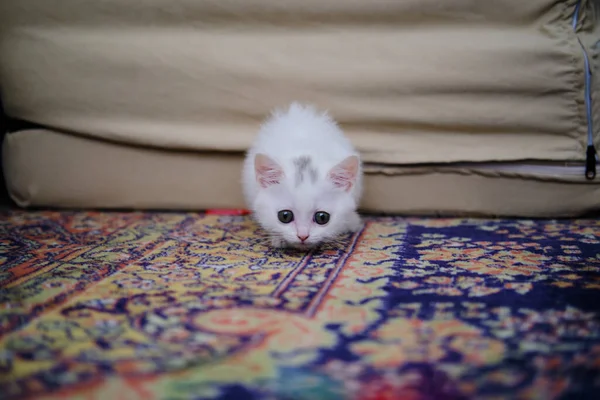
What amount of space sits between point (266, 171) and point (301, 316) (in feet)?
1.90

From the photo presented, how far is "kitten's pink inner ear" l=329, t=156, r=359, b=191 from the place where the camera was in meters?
1.55

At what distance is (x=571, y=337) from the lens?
98 cm

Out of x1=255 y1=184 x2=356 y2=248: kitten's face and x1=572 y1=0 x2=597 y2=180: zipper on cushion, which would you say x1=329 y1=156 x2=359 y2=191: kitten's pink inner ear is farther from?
x1=572 y1=0 x2=597 y2=180: zipper on cushion

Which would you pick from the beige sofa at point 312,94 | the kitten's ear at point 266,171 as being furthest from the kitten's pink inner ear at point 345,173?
the beige sofa at point 312,94

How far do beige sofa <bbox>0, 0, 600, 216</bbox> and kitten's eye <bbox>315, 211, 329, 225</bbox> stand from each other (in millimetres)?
536

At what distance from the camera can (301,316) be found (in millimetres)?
1091

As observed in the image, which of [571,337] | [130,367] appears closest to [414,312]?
[571,337]

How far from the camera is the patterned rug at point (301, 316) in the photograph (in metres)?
0.84

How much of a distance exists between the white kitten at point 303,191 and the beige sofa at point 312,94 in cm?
37

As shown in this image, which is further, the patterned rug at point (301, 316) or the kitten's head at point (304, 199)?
the kitten's head at point (304, 199)

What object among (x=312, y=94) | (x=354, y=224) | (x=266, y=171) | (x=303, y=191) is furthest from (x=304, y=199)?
(x=312, y=94)

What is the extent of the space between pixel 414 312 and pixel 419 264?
0.37 metres

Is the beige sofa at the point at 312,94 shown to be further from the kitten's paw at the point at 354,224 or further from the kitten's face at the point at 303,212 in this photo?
the kitten's face at the point at 303,212

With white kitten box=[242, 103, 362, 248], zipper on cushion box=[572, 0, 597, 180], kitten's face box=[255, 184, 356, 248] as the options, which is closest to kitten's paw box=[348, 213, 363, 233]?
white kitten box=[242, 103, 362, 248]
